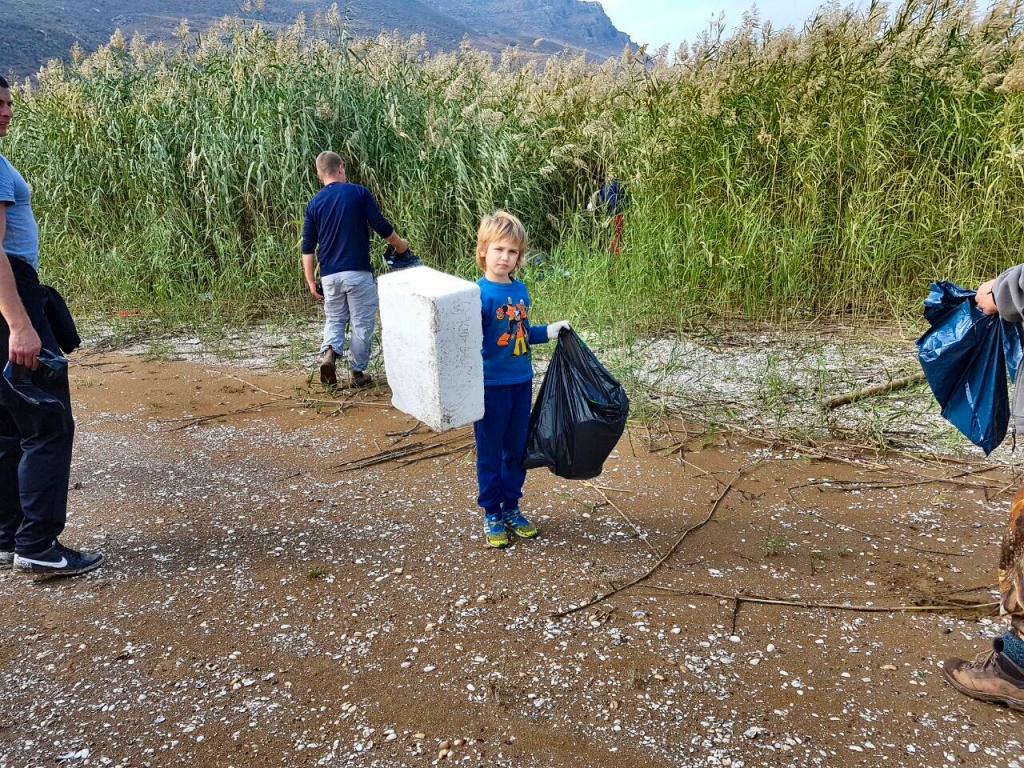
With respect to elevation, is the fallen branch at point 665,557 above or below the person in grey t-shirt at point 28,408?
below

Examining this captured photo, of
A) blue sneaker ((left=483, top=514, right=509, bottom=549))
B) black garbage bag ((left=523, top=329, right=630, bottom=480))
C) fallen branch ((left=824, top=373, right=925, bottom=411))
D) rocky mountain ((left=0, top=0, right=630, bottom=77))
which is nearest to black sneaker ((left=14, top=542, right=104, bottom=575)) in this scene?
blue sneaker ((left=483, top=514, right=509, bottom=549))

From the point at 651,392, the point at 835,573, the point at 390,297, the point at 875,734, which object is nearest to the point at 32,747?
the point at 390,297

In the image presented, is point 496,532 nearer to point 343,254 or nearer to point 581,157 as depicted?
point 343,254

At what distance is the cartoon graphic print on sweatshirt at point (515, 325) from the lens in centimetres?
306

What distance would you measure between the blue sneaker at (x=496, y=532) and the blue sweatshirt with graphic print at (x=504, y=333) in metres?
0.61

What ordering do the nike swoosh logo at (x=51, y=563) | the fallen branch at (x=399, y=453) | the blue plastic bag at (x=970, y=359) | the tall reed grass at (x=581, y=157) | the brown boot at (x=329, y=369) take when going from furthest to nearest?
the tall reed grass at (x=581, y=157)
the brown boot at (x=329, y=369)
the fallen branch at (x=399, y=453)
the nike swoosh logo at (x=51, y=563)
the blue plastic bag at (x=970, y=359)

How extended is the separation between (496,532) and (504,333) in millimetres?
852

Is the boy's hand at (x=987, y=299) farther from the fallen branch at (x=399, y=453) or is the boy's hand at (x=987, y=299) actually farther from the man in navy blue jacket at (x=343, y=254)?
the man in navy blue jacket at (x=343, y=254)

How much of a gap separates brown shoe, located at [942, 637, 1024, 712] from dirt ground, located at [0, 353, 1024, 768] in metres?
0.05

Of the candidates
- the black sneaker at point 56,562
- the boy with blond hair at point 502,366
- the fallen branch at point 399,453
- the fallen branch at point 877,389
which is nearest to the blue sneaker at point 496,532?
the boy with blond hair at point 502,366

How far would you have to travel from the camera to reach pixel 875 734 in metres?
2.18

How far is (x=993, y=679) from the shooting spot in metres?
2.28

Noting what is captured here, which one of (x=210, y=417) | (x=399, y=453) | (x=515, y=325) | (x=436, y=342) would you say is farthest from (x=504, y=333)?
(x=210, y=417)

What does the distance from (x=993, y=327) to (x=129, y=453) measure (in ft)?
14.0
